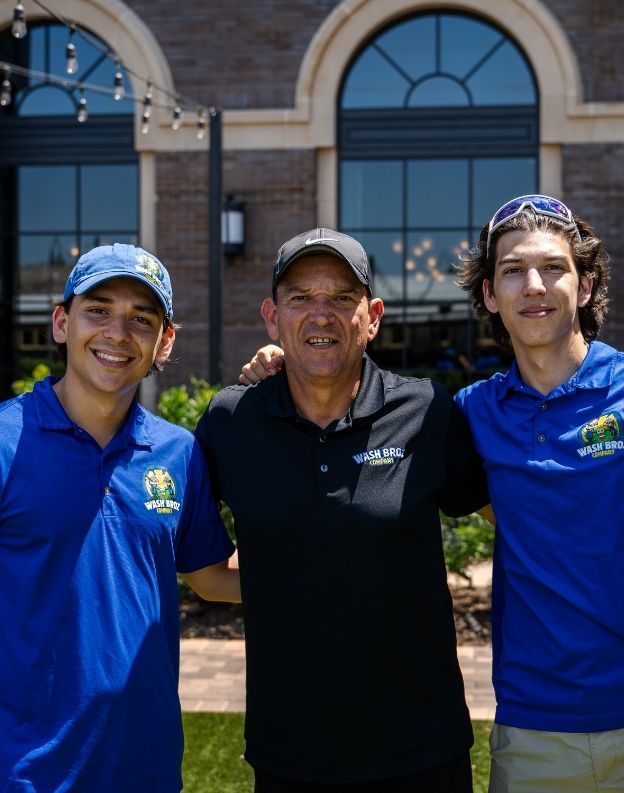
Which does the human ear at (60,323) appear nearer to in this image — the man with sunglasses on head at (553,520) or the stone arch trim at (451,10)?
the man with sunglasses on head at (553,520)

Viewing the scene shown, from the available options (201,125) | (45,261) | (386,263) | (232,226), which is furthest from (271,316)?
(45,261)

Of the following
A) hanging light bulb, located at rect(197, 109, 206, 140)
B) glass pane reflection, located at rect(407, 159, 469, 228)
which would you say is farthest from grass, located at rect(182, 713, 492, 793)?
glass pane reflection, located at rect(407, 159, 469, 228)

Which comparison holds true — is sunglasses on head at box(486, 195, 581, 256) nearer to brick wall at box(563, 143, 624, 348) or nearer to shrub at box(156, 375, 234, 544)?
shrub at box(156, 375, 234, 544)

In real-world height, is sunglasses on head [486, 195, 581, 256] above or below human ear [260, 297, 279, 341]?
above

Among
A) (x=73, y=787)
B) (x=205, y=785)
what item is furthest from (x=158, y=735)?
(x=205, y=785)

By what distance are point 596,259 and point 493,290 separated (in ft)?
1.14

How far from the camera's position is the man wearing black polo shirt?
2.64m

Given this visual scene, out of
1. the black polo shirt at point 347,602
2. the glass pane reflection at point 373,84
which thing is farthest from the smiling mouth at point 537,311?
the glass pane reflection at point 373,84

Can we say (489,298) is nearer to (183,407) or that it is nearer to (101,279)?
(101,279)

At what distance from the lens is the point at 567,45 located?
10672mm

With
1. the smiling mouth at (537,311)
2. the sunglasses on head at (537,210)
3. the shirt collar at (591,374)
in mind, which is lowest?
the shirt collar at (591,374)

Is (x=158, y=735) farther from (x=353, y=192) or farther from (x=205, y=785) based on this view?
(x=353, y=192)

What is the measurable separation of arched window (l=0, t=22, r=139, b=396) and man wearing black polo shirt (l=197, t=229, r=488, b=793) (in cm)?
914

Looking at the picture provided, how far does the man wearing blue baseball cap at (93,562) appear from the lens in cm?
238
